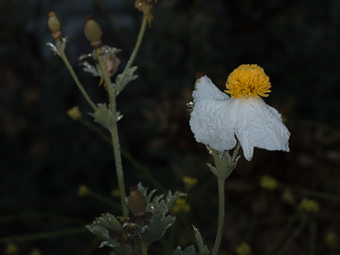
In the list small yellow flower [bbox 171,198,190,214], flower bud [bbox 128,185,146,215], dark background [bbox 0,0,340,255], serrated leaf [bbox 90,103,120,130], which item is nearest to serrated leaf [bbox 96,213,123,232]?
flower bud [bbox 128,185,146,215]

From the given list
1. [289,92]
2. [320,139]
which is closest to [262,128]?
[320,139]

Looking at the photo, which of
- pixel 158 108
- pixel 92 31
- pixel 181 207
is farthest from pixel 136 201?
pixel 158 108

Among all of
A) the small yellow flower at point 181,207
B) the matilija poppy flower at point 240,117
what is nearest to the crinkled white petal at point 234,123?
the matilija poppy flower at point 240,117

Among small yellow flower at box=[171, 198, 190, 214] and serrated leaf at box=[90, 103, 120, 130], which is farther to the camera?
small yellow flower at box=[171, 198, 190, 214]

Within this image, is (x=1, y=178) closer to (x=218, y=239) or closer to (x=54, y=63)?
(x=54, y=63)

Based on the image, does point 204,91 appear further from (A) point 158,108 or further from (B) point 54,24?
(A) point 158,108

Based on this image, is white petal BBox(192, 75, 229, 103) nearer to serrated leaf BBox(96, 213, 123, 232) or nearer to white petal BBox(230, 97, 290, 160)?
white petal BBox(230, 97, 290, 160)
